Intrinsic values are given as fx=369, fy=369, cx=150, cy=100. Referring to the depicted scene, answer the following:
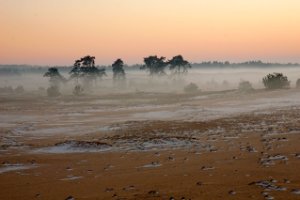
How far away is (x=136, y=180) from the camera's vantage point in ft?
47.3

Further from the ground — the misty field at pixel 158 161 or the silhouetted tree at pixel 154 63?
the silhouetted tree at pixel 154 63

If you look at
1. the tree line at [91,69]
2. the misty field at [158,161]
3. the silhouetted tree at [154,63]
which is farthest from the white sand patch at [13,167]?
the silhouetted tree at [154,63]

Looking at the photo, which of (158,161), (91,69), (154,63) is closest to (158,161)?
(158,161)

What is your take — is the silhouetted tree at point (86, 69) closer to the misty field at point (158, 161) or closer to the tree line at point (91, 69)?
the tree line at point (91, 69)

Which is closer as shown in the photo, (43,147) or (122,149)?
(122,149)

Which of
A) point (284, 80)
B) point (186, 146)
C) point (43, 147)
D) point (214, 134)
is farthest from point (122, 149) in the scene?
point (284, 80)

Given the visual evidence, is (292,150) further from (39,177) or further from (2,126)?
(2,126)

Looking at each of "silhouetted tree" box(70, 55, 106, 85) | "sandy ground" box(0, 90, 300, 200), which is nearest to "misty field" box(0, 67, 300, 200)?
"sandy ground" box(0, 90, 300, 200)

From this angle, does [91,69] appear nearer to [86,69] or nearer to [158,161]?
[86,69]

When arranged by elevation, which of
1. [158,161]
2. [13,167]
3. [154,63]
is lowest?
[13,167]

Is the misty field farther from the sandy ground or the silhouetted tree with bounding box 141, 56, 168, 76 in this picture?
the silhouetted tree with bounding box 141, 56, 168, 76

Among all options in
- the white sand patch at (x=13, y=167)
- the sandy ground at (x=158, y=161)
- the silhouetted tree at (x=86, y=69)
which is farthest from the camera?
the silhouetted tree at (x=86, y=69)

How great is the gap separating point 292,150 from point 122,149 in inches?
367

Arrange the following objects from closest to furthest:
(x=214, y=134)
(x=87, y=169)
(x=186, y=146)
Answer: (x=87, y=169)
(x=186, y=146)
(x=214, y=134)
